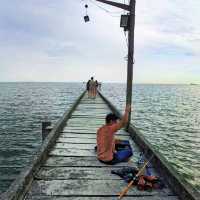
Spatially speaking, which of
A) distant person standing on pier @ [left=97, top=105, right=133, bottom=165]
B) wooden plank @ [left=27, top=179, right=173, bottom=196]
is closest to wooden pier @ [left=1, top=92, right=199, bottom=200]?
wooden plank @ [left=27, top=179, right=173, bottom=196]

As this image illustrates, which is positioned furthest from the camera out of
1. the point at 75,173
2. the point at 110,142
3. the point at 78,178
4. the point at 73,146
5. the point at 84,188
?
the point at 73,146

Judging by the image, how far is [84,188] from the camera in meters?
5.27

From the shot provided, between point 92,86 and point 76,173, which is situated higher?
point 92,86

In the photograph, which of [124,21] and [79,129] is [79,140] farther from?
[124,21]

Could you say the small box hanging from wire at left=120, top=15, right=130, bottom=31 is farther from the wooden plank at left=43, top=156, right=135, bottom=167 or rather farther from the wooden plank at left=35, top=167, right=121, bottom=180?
the wooden plank at left=35, top=167, right=121, bottom=180

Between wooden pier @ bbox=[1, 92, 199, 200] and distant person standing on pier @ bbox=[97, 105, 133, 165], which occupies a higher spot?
distant person standing on pier @ bbox=[97, 105, 133, 165]

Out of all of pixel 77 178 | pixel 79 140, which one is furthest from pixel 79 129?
pixel 77 178

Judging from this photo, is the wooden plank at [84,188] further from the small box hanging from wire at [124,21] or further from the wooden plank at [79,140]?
the small box hanging from wire at [124,21]

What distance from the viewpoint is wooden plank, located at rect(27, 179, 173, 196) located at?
199 inches

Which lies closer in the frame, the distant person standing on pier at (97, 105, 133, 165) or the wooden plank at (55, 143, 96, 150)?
the distant person standing on pier at (97, 105, 133, 165)

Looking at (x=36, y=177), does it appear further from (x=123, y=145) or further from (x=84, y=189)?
(x=123, y=145)

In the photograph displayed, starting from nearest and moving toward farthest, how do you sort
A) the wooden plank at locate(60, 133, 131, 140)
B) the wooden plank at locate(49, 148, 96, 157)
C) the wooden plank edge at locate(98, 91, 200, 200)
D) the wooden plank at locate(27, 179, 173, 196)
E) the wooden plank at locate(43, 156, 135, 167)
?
the wooden plank edge at locate(98, 91, 200, 200) < the wooden plank at locate(27, 179, 173, 196) < the wooden plank at locate(43, 156, 135, 167) < the wooden plank at locate(49, 148, 96, 157) < the wooden plank at locate(60, 133, 131, 140)

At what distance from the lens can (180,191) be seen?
501 centimetres

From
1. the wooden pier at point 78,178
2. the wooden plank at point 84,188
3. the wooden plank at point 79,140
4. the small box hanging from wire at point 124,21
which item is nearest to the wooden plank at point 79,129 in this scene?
the wooden plank at point 79,140
